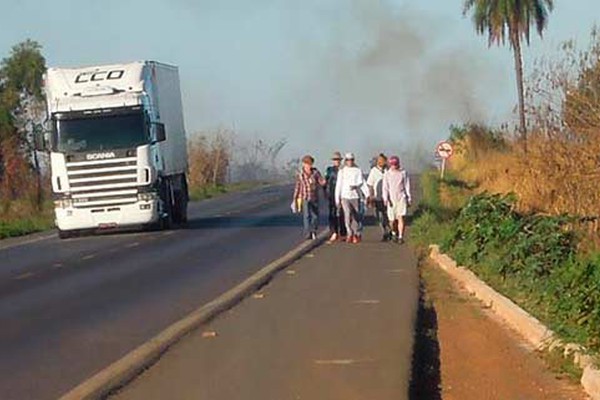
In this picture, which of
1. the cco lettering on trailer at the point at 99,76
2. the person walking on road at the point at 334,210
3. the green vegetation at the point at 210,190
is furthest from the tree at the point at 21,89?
the person walking on road at the point at 334,210

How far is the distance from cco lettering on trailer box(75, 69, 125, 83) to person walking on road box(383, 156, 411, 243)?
939cm

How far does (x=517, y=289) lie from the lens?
18.4 m

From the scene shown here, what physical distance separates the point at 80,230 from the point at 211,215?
506 inches

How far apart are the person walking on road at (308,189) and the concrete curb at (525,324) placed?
22.8 ft

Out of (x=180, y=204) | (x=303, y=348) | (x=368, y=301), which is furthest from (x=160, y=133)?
(x=303, y=348)

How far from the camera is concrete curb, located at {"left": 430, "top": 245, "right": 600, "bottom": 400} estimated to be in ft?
38.3

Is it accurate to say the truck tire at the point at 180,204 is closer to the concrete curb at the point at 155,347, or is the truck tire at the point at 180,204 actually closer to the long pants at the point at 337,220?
the long pants at the point at 337,220

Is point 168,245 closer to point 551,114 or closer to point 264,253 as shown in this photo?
point 264,253

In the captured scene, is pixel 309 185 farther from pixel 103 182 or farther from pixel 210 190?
pixel 210 190

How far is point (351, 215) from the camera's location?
2941 cm

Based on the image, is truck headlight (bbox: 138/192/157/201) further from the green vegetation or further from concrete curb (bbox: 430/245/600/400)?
the green vegetation

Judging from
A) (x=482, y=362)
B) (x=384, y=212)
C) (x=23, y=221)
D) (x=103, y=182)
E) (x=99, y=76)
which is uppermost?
(x=99, y=76)

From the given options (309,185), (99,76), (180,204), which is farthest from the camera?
(180,204)

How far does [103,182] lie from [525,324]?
2205cm
